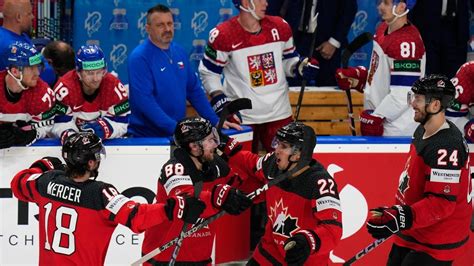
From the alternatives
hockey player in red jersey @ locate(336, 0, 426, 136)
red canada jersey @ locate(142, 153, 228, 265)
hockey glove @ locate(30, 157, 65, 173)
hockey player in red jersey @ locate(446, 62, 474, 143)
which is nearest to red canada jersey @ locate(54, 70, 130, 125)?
hockey glove @ locate(30, 157, 65, 173)

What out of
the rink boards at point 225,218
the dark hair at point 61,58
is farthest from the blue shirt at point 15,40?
the rink boards at point 225,218

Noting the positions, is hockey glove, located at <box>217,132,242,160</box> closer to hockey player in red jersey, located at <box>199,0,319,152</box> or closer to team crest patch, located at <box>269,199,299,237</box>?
team crest patch, located at <box>269,199,299,237</box>

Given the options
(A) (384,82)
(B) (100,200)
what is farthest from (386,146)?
(B) (100,200)

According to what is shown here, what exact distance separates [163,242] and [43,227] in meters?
0.70

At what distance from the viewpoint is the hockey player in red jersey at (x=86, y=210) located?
18.2 feet

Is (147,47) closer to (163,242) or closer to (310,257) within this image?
(163,242)

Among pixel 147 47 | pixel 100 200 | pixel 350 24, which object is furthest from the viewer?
pixel 350 24

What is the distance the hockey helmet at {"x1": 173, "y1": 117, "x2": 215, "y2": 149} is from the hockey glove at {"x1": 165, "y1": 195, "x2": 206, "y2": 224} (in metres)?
0.39

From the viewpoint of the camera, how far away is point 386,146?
711cm

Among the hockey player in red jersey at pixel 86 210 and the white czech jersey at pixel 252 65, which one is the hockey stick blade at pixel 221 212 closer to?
the hockey player in red jersey at pixel 86 210

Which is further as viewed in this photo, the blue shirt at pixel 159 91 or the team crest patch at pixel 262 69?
the team crest patch at pixel 262 69

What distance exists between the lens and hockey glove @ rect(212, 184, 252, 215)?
5805 millimetres

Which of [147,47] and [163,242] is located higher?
[147,47]

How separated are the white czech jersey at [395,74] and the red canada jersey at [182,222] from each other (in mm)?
1514
